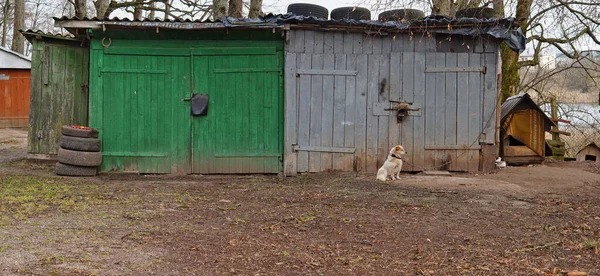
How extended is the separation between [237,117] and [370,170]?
2448 mm

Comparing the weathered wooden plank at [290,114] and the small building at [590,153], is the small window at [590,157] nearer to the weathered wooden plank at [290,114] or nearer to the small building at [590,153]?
the small building at [590,153]

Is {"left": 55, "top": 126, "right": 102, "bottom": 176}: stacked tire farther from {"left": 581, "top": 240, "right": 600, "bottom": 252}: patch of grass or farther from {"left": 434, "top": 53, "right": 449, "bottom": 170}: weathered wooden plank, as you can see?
{"left": 581, "top": 240, "right": 600, "bottom": 252}: patch of grass

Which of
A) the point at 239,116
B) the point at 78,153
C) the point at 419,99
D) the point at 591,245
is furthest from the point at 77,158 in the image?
the point at 591,245

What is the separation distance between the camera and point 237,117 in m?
9.70

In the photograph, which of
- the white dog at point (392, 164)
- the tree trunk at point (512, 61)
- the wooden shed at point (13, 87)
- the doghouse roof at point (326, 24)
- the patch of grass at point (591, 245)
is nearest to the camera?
the patch of grass at point (591, 245)

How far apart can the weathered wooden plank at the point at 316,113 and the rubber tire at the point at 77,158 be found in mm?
3602

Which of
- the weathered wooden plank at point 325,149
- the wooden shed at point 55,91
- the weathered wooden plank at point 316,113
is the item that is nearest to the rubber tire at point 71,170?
the wooden shed at point 55,91

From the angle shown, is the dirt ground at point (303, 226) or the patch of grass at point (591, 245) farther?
the patch of grass at point (591, 245)

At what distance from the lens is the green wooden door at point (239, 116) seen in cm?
966

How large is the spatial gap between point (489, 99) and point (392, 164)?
2249 mm

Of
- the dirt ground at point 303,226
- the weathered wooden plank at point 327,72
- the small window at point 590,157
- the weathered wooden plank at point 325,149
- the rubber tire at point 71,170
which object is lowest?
the dirt ground at point 303,226

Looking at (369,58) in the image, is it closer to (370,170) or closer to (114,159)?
(370,170)

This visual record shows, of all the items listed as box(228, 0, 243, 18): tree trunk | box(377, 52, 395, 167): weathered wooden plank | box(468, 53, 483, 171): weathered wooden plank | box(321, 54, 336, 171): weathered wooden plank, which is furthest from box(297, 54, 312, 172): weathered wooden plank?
box(228, 0, 243, 18): tree trunk

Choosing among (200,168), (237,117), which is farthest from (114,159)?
(237,117)
